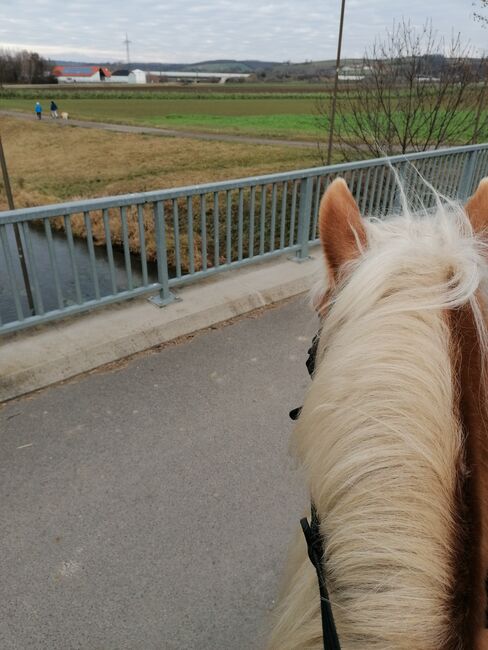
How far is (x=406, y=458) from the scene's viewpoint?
2.20 feet

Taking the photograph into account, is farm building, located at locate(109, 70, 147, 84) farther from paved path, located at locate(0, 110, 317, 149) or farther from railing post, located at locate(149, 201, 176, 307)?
railing post, located at locate(149, 201, 176, 307)

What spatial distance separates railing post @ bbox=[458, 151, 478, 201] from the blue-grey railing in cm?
2

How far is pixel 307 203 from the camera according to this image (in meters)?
5.58

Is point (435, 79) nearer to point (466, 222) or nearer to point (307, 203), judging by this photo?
point (307, 203)

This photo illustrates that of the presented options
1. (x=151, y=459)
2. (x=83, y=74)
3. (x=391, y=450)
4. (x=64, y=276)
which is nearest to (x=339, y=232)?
(x=391, y=450)

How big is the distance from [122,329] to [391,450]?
145 inches

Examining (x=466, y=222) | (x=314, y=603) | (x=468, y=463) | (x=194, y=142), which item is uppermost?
(x=466, y=222)

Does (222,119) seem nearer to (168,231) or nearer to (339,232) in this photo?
(168,231)

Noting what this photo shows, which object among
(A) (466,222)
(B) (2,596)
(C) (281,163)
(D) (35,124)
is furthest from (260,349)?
(D) (35,124)

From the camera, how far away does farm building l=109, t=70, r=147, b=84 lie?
432 ft

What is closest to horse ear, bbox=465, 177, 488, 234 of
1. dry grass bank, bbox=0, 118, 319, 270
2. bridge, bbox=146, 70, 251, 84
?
dry grass bank, bbox=0, 118, 319, 270

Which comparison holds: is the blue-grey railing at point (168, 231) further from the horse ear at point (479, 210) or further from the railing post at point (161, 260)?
the horse ear at point (479, 210)

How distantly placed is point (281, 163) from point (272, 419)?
16.4 m

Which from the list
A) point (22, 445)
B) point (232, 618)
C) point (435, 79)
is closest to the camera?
point (232, 618)
